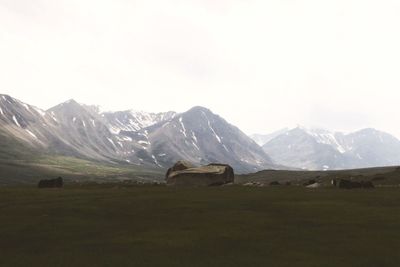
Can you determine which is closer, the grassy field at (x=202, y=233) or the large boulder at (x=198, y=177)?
the grassy field at (x=202, y=233)

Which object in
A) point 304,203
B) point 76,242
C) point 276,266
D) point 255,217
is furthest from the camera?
point 304,203

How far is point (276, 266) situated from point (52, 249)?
32.6ft

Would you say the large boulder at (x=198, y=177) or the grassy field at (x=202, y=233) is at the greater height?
the large boulder at (x=198, y=177)

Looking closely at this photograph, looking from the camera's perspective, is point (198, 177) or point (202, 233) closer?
point (202, 233)

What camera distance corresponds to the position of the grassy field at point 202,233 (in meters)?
18.9

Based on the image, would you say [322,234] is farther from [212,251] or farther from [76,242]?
[76,242]

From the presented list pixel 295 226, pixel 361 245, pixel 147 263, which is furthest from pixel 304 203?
pixel 147 263

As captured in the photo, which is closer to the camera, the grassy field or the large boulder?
the grassy field

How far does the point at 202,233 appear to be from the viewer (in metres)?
24.1

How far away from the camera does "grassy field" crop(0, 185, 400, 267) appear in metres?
18.9

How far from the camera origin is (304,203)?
36812mm

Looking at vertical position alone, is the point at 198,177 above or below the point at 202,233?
above

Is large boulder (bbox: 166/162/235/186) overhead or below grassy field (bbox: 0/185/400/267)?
overhead

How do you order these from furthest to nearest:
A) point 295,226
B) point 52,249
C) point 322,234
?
1. point 295,226
2. point 322,234
3. point 52,249
